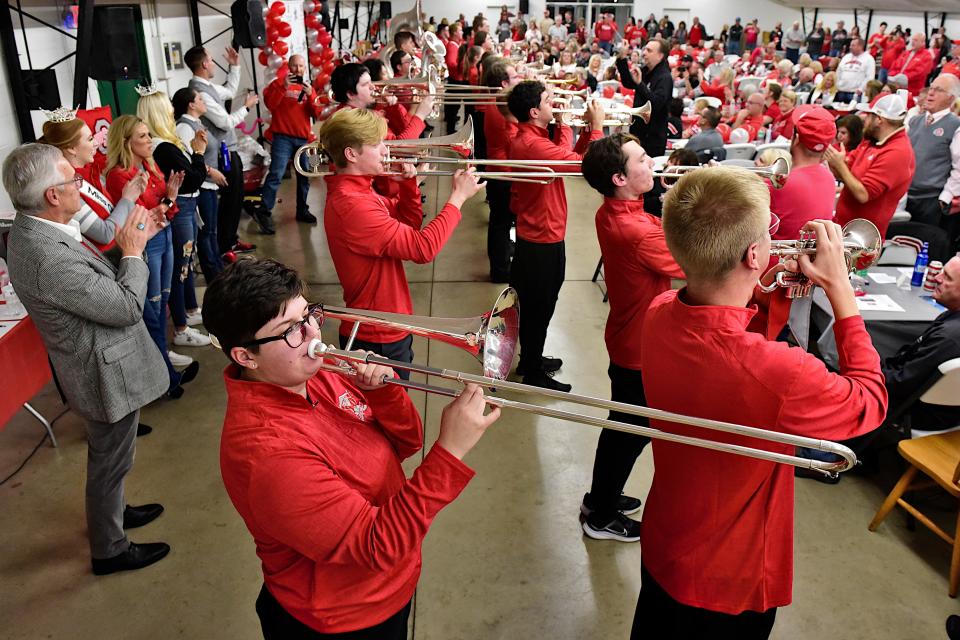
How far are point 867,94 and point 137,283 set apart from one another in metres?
8.38

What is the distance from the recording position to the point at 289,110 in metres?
7.82

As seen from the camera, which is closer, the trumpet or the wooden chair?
the trumpet

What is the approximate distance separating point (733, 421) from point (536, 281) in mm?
2733

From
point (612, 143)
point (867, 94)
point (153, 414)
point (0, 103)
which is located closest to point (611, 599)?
point (612, 143)

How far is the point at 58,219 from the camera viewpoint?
266cm

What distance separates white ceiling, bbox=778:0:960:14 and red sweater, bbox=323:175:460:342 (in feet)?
72.4

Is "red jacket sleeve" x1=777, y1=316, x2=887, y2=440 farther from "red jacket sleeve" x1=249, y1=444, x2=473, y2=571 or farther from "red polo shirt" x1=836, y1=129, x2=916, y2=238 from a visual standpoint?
"red polo shirt" x1=836, y1=129, x2=916, y2=238

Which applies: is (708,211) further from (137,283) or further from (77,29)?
(77,29)

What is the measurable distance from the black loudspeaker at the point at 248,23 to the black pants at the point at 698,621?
27.1 feet

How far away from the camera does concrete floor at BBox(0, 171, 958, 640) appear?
2.89 metres

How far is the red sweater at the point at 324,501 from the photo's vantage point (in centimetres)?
143

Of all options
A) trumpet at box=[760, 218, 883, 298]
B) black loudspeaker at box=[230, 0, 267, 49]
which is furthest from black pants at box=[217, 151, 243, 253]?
trumpet at box=[760, 218, 883, 298]

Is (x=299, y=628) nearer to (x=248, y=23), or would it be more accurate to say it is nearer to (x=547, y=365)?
(x=547, y=365)

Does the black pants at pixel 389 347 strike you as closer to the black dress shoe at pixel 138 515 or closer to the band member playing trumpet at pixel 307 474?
the black dress shoe at pixel 138 515
